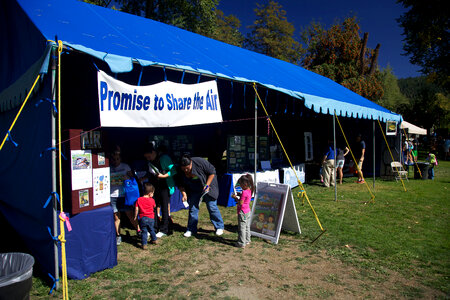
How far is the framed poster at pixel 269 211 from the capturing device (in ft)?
17.4

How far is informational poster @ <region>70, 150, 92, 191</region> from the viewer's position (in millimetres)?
3814

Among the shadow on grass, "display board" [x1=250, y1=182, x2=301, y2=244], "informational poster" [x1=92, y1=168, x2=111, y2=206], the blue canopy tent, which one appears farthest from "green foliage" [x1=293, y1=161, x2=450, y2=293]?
"informational poster" [x1=92, y1=168, x2=111, y2=206]

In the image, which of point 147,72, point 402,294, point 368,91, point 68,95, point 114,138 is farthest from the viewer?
point 368,91

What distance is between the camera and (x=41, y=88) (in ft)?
12.2

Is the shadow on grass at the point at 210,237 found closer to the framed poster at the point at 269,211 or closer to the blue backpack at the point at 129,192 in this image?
the framed poster at the point at 269,211

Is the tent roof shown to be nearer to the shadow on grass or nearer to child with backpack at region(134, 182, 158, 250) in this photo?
child with backpack at region(134, 182, 158, 250)

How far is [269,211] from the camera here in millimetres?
5484

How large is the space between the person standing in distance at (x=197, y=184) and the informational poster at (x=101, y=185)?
1.29 m

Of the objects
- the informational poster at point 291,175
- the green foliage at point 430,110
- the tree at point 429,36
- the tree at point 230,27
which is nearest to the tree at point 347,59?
the tree at point 429,36

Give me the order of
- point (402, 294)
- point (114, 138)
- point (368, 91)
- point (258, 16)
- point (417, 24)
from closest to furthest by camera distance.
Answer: point (402, 294)
point (114, 138)
point (417, 24)
point (368, 91)
point (258, 16)

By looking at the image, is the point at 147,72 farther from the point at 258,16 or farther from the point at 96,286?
the point at 258,16

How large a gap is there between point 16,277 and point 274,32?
38.6m

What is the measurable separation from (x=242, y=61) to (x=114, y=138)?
424 centimetres

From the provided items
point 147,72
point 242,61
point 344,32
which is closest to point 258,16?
point 344,32
